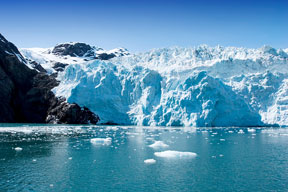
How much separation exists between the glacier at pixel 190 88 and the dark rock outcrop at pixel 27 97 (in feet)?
7.96

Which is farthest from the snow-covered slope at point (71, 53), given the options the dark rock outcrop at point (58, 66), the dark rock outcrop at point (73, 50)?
the dark rock outcrop at point (58, 66)

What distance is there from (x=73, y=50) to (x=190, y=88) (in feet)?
184

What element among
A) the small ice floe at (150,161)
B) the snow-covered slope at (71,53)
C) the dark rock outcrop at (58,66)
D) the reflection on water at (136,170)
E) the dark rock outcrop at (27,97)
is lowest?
the reflection on water at (136,170)

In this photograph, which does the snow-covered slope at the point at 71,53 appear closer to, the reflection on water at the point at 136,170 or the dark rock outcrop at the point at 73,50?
the dark rock outcrop at the point at 73,50

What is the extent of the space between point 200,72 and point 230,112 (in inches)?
314

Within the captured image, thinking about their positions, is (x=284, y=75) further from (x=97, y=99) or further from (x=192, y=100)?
(x=97, y=99)

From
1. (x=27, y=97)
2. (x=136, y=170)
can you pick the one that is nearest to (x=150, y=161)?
(x=136, y=170)

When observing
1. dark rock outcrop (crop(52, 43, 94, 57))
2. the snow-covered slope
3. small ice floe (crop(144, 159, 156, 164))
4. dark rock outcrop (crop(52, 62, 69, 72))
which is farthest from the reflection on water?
dark rock outcrop (crop(52, 43, 94, 57))

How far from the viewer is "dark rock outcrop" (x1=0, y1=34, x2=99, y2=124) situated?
1960 inches

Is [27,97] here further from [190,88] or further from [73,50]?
[73,50]

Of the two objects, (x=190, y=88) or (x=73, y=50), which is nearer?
(x=190, y=88)

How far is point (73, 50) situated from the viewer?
87.8m

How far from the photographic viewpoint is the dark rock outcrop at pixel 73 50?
86562 mm

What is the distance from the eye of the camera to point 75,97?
1891 inches
